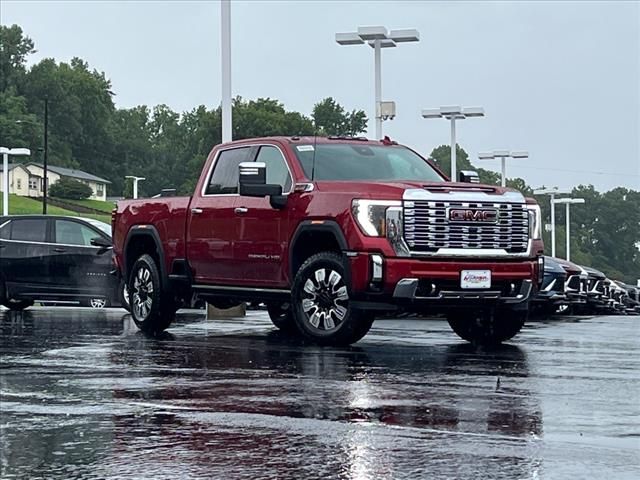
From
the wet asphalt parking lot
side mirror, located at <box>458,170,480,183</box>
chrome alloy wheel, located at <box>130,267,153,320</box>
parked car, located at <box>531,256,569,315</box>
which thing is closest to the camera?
the wet asphalt parking lot

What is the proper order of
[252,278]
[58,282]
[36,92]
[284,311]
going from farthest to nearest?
[36,92]
[58,282]
[284,311]
[252,278]

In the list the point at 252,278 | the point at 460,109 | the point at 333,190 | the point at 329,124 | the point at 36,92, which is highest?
the point at 36,92

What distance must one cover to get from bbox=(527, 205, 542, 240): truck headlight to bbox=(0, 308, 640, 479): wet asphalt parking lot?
1.08 m

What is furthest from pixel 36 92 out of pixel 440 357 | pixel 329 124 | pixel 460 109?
pixel 440 357

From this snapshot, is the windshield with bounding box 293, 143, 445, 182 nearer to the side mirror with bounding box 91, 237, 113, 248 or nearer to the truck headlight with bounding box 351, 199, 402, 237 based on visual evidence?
the truck headlight with bounding box 351, 199, 402, 237

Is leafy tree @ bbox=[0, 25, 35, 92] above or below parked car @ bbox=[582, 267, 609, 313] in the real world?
above

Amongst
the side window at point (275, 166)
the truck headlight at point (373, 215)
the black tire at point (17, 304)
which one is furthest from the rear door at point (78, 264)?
the truck headlight at point (373, 215)

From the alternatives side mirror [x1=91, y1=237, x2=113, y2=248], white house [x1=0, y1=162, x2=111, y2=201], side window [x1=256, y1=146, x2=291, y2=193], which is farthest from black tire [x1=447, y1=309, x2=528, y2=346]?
white house [x1=0, y1=162, x2=111, y2=201]

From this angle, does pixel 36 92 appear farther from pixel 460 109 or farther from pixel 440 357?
pixel 440 357

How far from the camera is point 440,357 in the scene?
10.9 m

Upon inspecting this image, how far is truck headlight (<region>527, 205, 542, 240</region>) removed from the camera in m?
12.0

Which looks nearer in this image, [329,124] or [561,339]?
[561,339]

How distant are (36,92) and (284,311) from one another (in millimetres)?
131297

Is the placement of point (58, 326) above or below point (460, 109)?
below
